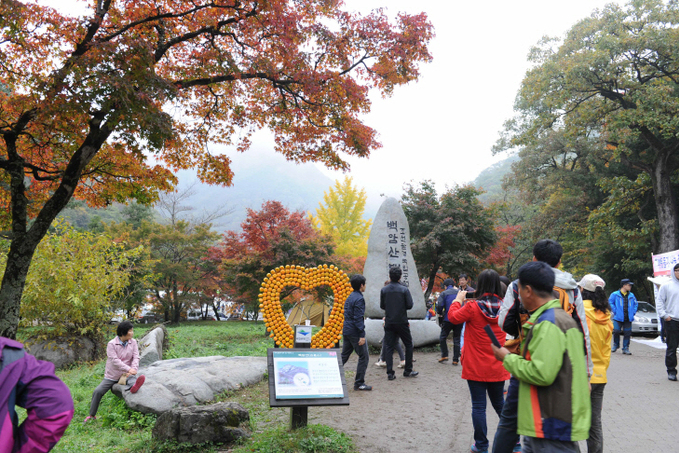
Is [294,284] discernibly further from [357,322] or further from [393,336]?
[393,336]

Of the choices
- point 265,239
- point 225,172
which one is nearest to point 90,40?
point 225,172

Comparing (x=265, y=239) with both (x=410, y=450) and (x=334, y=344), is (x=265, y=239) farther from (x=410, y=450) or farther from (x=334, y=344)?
(x=410, y=450)

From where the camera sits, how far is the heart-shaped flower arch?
504 cm

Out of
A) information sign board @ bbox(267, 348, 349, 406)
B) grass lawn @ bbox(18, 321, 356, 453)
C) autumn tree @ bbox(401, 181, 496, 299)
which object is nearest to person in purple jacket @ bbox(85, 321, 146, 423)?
grass lawn @ bbox(18, 321, 356, 453)

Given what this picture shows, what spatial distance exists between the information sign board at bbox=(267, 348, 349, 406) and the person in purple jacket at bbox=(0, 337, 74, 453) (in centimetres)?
239

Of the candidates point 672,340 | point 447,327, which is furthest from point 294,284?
point 672,340

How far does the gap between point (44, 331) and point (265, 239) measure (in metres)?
8.19

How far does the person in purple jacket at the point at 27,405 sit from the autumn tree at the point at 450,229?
14.9m

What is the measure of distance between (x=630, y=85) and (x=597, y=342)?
15.4m

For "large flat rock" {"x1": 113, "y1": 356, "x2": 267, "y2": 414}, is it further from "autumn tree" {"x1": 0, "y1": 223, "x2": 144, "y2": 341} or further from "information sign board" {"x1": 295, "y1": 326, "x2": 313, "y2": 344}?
"autumn tree" {"x1": 0, "y1": 223, "x2": 144, "y2": 341}

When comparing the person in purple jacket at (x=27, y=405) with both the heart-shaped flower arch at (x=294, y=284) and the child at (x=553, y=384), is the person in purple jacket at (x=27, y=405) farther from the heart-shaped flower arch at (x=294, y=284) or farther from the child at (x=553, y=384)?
the heart-shaped flower arch at (x=294, y=284)

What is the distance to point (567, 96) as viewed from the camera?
16156 mm

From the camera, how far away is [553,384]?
233 centimetres

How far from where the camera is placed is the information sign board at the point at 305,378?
4.19 meters
